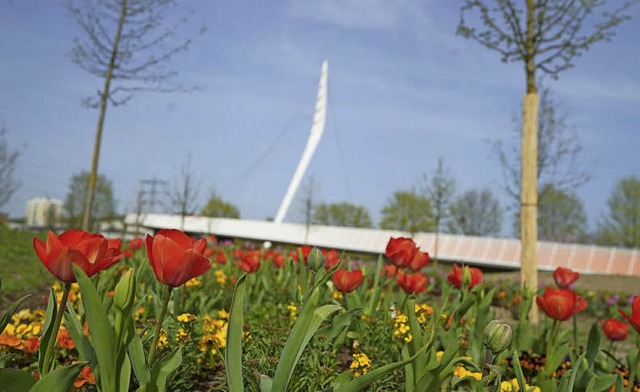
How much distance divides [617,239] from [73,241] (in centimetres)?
3935

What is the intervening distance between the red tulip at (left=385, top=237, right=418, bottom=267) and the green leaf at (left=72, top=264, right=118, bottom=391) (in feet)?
6.89

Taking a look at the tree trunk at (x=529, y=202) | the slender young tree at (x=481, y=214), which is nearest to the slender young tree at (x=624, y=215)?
the slender young tree at (x=481, y=214)

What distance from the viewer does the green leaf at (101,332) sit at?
142cm

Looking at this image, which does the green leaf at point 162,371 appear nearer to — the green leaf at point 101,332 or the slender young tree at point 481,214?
the green leaf at point 101,332

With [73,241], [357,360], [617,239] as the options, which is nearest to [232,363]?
[73,241]

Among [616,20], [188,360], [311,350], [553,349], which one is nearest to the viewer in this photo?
[311,350]

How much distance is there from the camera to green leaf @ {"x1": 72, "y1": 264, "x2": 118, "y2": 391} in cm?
142

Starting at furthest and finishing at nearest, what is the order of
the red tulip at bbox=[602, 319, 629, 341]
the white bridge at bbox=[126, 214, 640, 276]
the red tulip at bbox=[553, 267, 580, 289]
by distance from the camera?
1. the white bridge at bbox=[126, 214, 640, 276]
2. the red tulip at bbox=[553, 267, 580, 289]
3. the red tulip at bbox=[602, 319, 629, 341]

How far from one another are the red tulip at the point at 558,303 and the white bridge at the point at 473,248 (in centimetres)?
1167

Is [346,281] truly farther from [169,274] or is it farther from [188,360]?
[169,274]

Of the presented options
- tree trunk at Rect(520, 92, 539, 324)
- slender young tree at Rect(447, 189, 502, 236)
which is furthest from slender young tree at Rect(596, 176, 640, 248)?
tree trunk at Rect(520, 92, 539, 324)

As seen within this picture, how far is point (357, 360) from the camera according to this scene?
8.71 feet

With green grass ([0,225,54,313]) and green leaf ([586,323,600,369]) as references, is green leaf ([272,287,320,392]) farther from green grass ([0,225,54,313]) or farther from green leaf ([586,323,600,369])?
green grass ([0,225,54,313])

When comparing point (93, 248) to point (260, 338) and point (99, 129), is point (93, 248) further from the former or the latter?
→ point (99, 129)
